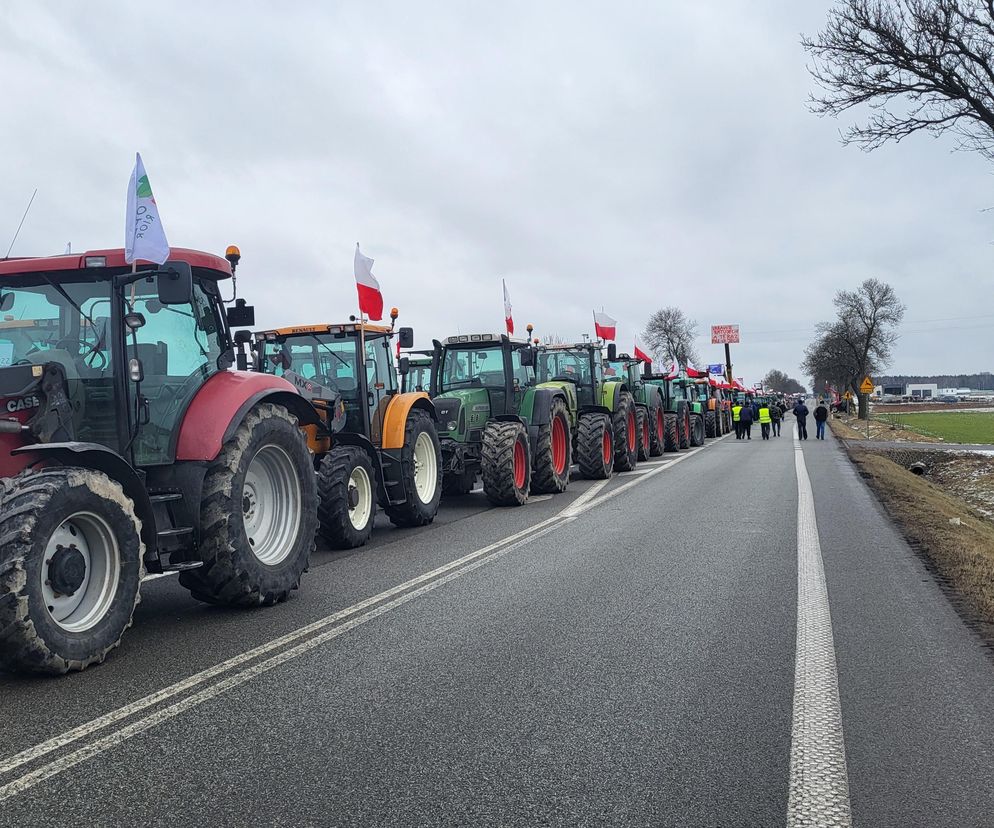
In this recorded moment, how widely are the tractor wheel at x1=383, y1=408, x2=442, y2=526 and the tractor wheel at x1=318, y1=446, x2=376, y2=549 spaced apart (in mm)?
656

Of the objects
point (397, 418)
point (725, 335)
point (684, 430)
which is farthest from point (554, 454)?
point (725, 335)

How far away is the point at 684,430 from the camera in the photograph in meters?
29.8

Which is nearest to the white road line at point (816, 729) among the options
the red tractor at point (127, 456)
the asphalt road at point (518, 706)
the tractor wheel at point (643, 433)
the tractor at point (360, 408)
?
the asphalt road at point (518, 706)

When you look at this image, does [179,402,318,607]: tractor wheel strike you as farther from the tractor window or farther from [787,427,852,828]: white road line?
[787,427,852,828]: white road line

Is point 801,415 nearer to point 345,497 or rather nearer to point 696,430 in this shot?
point 696,430

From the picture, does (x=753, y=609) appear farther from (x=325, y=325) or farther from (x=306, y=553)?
(x=325, y=325)

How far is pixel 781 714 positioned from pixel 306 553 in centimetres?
384

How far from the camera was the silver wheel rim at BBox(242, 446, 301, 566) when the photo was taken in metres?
6.44

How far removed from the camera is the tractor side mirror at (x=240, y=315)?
665 cm

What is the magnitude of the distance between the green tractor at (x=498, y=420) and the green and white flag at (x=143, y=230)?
714 centimetres

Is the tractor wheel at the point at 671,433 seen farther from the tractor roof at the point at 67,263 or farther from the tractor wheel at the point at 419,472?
the tractor roof at the point at 67,263

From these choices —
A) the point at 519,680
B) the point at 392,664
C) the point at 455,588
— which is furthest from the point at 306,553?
the point at 519,680

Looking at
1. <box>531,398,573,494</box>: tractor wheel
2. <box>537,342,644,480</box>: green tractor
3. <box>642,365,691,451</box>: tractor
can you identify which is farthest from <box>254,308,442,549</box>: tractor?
<box>642,365,691,451</box>: tractor

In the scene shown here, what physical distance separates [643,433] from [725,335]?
8754 cm
